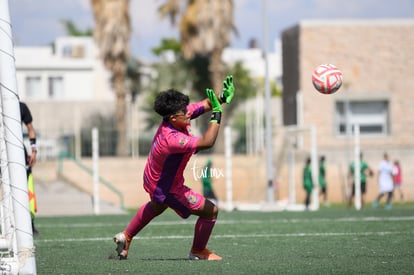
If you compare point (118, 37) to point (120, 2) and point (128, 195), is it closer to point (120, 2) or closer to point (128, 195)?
point (120, 2)

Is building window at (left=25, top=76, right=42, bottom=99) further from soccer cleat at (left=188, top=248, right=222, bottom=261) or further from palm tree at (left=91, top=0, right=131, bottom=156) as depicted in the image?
soccer cleat at (left=188, top=248, right=222, bottom=261)

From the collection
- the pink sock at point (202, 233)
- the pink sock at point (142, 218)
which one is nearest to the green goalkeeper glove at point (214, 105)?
the pink sock at point (202, 233)

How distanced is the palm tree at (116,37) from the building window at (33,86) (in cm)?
1903

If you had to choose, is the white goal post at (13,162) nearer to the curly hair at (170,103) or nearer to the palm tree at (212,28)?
the curly hair at (170,103)

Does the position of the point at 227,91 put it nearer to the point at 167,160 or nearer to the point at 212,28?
the point at 167,160

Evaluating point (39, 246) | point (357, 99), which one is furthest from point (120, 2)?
point (39, 246)

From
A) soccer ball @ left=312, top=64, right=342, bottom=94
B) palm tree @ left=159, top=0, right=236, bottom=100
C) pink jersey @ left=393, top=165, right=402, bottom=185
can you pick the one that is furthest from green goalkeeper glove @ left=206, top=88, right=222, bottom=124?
palm tree @ left=159, top=0, right=236, bottom=100

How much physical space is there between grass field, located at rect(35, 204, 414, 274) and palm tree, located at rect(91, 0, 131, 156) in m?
24.1

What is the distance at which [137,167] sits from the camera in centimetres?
3678

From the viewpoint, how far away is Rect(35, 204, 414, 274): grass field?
9.41 m

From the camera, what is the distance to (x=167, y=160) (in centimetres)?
1026

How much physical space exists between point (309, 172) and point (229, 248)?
19307mm

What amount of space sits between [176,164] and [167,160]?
0.35 ft

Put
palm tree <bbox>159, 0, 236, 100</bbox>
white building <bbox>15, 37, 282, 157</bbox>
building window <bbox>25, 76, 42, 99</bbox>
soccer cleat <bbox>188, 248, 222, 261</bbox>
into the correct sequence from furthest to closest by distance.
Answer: building window <bbox>25, 76, 42, 99</bbox>, white building <bbox>15, 37, 282, 157</bbox>, palm tree <bbox>159, 0, 236, 100</bbox>, soccer cleat <bbox>188, 248, 222, 261</bbox>
